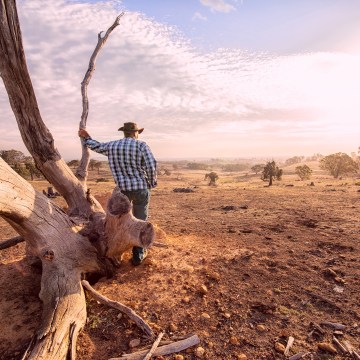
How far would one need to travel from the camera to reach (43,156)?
459 cm

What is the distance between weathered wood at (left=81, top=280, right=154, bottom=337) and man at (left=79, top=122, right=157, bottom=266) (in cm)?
107

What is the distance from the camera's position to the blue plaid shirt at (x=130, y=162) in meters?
4.65

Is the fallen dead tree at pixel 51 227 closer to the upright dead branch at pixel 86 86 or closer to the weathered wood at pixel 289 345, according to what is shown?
the upright dead branch at pixel 86 86

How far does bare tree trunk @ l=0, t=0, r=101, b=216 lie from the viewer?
10.6 feet

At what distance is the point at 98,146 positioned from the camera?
489 centimetres

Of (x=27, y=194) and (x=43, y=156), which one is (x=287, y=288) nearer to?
(x=27, y=194)

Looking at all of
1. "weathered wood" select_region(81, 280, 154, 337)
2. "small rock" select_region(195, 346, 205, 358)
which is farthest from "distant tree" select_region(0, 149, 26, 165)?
"small rock" select_region(195, 346, 205, 358)

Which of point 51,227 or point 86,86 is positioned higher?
point 86,86

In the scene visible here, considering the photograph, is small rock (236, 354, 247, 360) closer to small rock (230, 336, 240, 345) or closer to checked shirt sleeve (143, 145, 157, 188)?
small rock (230, 336, 240, 345)

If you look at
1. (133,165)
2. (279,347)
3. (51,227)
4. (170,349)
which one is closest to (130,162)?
(133,165)

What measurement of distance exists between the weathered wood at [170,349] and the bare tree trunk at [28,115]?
2767 millimetres

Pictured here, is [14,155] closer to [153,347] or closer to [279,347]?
[153,347]

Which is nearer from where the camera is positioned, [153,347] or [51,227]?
[153,347]

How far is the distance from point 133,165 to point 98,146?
0.72 metres
